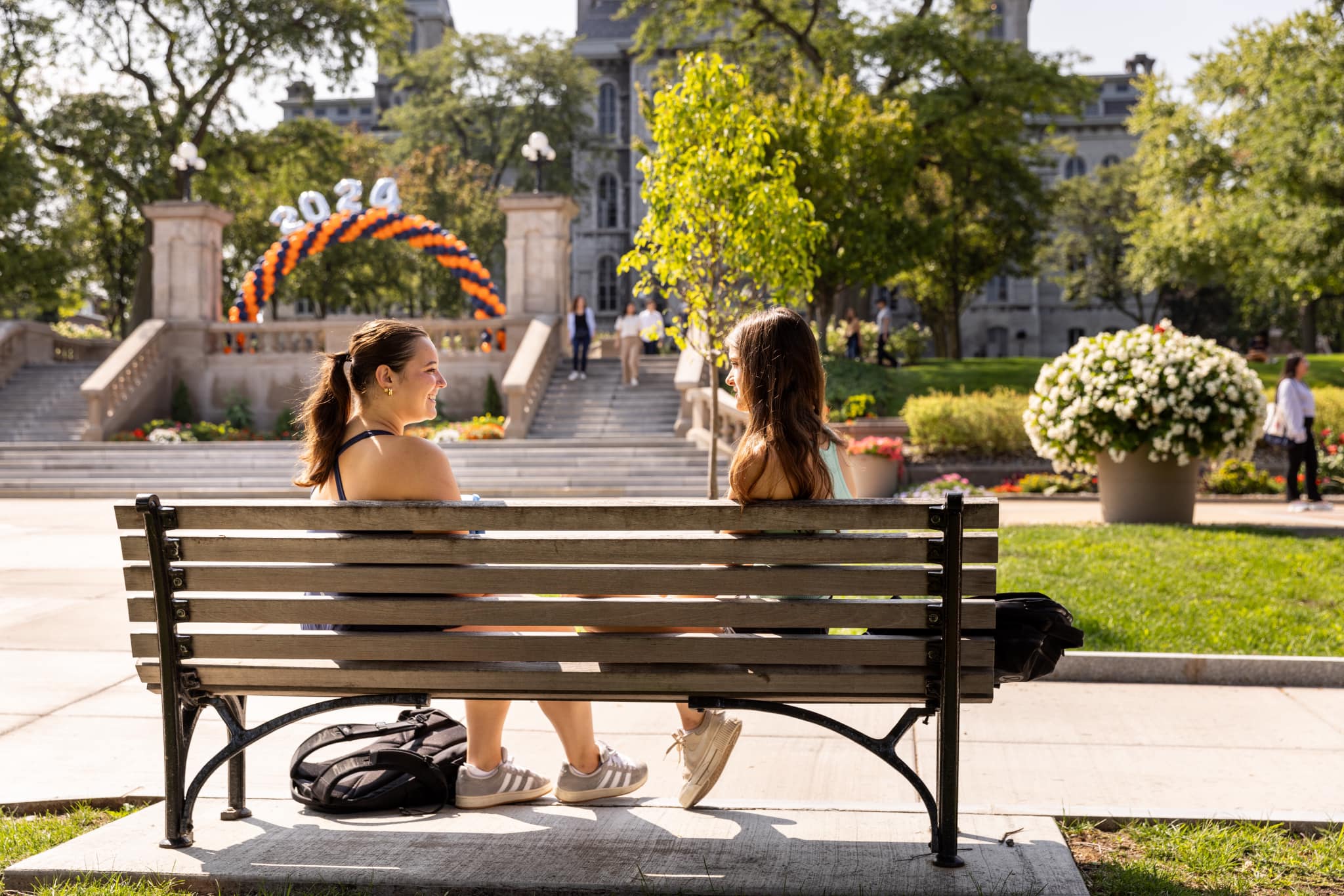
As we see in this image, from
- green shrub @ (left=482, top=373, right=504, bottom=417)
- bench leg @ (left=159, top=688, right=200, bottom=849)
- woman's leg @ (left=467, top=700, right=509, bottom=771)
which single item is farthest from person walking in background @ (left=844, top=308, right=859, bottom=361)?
bench leg @ (left=159, top=688, right=200, bottom=849)

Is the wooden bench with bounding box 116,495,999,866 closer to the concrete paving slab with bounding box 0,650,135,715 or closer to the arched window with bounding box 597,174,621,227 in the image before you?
the concrete paving slab with bounding box 0,650,135,715

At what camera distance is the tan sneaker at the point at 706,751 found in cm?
362

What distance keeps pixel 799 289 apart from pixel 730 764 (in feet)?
41.2

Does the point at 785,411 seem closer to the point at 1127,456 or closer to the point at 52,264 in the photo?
the point at 1127,456

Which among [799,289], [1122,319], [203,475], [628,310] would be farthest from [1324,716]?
[1122,319]

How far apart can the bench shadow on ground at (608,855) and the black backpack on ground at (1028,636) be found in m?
0.52

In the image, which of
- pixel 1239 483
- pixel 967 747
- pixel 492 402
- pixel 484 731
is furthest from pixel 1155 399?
pixel 492 402

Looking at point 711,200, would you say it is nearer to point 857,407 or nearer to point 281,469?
point 857,407

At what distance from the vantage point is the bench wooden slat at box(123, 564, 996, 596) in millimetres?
3145

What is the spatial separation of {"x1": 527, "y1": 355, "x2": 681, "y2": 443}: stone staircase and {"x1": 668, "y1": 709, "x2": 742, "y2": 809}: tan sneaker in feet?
54.9

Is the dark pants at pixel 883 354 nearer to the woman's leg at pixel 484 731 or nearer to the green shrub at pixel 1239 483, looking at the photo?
the green shrub at pixel 1239 483

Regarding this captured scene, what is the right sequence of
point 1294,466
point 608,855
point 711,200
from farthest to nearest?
point 1294,466 → point 711,200 → point 608,855

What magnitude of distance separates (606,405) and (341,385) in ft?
64.9

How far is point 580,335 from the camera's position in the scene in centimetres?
2455
